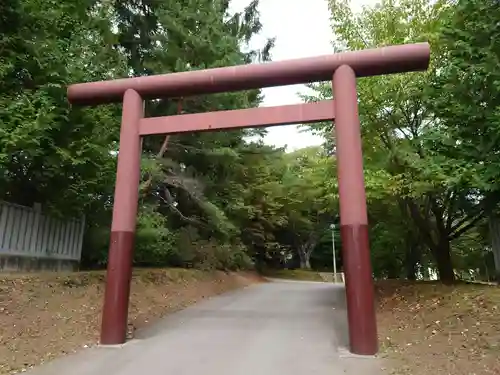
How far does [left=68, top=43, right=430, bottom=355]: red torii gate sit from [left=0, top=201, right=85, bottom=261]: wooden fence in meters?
2.46

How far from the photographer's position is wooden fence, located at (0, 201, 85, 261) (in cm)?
746

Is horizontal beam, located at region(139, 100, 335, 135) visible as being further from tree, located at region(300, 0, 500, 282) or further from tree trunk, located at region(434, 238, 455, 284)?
tree trunk, located at region(434, 238, 455, 284)

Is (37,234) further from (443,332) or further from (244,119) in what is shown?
(443,332)

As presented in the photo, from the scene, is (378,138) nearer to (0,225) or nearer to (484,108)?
(484,108)

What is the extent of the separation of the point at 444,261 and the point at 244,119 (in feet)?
23.6

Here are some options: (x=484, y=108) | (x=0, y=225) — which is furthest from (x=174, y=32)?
(x=484, y=108)

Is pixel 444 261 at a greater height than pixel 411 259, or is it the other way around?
pixel 411 259

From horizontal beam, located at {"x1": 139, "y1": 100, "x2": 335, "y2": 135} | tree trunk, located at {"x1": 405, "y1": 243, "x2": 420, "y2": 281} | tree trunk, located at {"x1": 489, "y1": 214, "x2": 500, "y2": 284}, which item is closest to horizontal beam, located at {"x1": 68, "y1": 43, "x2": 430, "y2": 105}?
horizontal beam, located at {"x1": 139, "y1": 100, "x2": 335, "y2": 135}

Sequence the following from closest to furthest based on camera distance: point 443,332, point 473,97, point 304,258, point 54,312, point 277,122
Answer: point 443,332 → point 277,122 → point 54,312 → point 473,97 → point 304,258

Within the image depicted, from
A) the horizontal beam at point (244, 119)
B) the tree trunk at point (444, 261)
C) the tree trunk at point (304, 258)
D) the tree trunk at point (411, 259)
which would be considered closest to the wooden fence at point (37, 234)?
the horizontal beam at point (244, 119)

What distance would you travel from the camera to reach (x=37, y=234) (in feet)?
27.0

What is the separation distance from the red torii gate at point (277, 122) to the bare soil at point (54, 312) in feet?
2.49

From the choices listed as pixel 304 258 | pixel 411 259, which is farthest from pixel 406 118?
pixel 304 258

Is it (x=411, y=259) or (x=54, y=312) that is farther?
(x=411, y=259)
